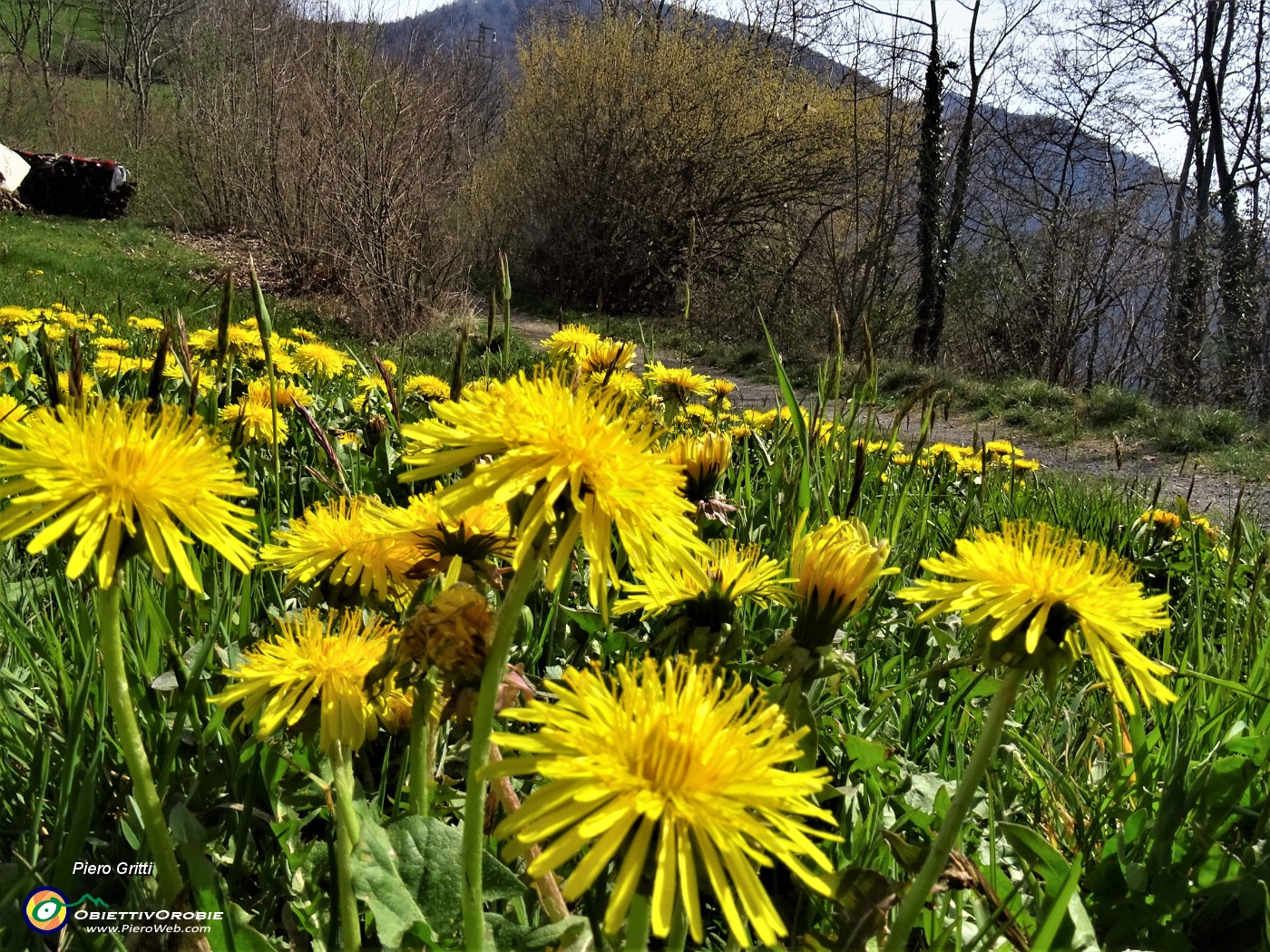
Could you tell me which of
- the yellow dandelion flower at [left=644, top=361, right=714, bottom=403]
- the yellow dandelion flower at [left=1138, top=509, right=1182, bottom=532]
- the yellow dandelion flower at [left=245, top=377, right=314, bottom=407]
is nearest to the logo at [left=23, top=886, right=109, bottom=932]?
the yellow dandelion flower at [left=245, top=377, right=314, bottom=407]

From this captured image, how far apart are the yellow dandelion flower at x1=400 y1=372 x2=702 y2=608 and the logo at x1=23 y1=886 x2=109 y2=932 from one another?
52cm

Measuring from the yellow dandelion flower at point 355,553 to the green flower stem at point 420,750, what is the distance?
182mm

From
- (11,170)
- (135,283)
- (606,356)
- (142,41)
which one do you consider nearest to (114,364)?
(606,356)

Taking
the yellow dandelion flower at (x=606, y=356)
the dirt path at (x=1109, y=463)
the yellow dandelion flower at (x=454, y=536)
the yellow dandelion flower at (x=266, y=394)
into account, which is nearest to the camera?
the yellow dandelion flower at (x=454, y=536)

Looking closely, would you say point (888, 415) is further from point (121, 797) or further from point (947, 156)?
point (121, 797)

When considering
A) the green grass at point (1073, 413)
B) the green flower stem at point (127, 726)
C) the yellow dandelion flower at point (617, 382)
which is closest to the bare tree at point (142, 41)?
the green grass at point (1073, 413)

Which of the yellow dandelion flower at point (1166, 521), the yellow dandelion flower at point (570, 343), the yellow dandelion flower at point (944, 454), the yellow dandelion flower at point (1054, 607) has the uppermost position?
the yellow dandelion flower at point (570, 343)

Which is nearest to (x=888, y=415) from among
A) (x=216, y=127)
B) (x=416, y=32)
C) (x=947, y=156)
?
(x=947, y=156)

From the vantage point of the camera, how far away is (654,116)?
46.6ft

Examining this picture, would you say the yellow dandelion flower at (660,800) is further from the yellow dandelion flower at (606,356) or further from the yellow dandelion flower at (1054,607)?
the yellow dandelion flower at (606,356)

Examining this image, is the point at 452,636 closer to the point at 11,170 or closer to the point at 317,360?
the point at 317,360

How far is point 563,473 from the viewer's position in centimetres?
68

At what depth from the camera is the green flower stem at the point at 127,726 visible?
2.15 ft

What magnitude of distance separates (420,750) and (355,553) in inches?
9.9
